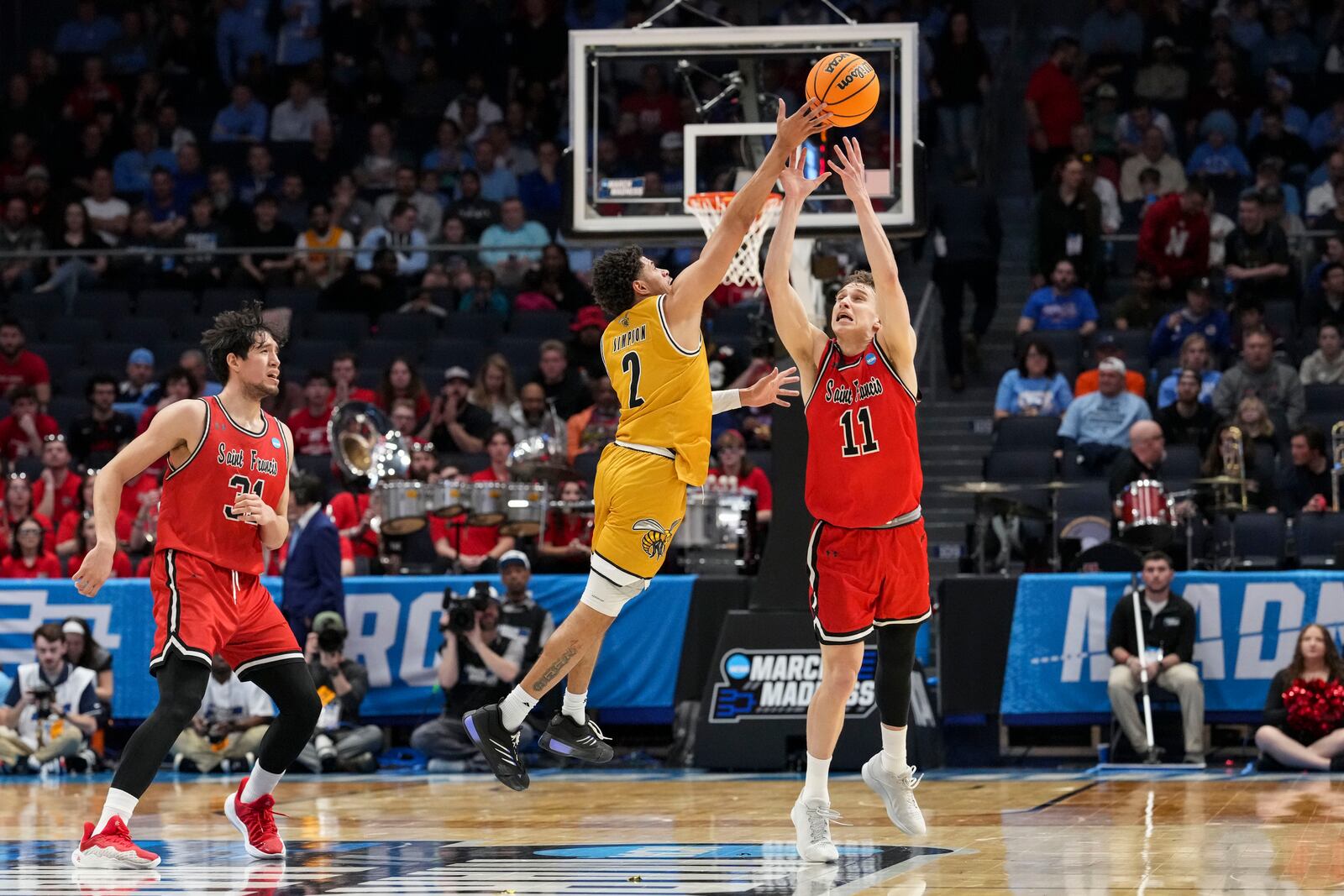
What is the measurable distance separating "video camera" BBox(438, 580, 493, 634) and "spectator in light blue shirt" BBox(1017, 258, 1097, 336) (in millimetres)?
6366

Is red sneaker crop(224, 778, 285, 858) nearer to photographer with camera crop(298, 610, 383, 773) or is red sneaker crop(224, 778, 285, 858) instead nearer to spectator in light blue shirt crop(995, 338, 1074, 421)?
photographer with camera crop(298, 610, 383, 773)

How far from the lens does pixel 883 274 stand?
779 cm

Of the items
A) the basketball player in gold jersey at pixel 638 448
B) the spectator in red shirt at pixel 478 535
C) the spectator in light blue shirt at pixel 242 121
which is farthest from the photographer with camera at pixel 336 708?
the spectator in light blue shirt at pixel 242 121

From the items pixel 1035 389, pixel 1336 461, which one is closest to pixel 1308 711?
pixel 1336 461

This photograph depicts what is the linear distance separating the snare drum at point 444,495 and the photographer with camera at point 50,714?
9.14 ft

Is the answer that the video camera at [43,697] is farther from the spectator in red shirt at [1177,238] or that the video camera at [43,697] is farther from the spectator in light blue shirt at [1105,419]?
the spectator in red shirt at [1177,238]

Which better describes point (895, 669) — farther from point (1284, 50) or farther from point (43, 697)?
point (1284, 50)

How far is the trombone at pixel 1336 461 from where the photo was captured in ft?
47.2

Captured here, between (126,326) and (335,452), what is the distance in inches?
209

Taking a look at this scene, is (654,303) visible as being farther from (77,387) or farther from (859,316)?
(77,387)

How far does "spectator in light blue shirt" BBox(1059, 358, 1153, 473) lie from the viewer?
15.3 m

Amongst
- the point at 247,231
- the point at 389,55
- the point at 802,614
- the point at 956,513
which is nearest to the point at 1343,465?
the point at 956,513

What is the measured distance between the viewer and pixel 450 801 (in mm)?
10781

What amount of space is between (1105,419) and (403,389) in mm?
6049
